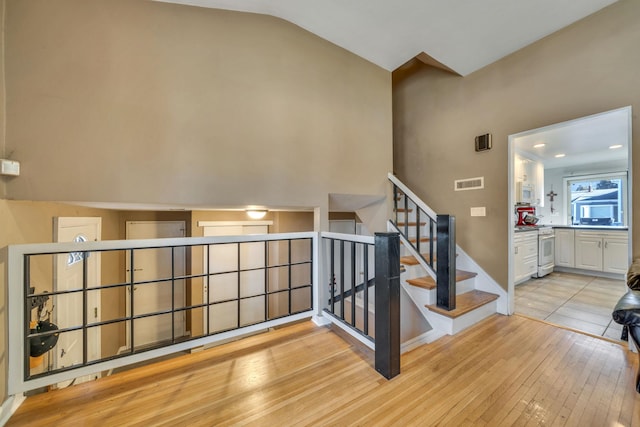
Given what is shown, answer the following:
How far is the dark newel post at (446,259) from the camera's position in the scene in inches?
89.4

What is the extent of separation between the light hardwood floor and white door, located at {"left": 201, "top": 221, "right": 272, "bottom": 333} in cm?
223

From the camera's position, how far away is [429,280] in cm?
270

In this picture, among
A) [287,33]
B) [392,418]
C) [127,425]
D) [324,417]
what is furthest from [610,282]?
[127,425]

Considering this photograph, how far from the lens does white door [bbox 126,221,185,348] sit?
150 inches

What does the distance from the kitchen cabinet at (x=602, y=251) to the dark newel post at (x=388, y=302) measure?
199 inches

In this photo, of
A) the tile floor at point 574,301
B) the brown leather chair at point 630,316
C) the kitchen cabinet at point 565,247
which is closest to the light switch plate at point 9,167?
the brown leather chair at point 630,316

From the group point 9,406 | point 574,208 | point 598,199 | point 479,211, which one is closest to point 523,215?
point 479,211

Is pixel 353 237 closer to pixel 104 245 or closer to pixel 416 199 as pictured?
pixel 416 199

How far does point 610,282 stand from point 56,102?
23.3 feet

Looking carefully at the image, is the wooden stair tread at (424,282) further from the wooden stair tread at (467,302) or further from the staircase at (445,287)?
the wooden stair tread at (467,302)

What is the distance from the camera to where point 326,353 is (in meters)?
1.78

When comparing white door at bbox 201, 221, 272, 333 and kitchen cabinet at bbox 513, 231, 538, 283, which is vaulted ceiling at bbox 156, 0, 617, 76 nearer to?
kitchen cabinet at bbox 513, 231, 538, 283

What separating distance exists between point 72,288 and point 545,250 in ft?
A: 22.7

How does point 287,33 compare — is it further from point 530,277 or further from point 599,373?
point 530,277
